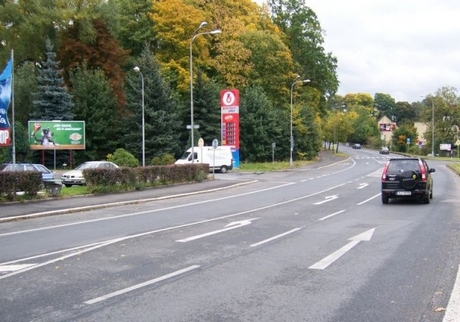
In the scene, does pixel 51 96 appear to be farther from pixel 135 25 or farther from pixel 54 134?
pixel 135 25

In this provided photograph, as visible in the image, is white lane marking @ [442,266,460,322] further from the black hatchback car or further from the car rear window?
the car rear window

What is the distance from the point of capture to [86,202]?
20.4 m

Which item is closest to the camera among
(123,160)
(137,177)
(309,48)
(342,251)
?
(342,251)

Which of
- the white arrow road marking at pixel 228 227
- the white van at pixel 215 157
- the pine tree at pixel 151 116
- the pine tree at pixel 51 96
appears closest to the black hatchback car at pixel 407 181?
the white arrow road marking at pixel 228 227

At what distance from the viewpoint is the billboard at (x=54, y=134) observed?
4488 centimetres

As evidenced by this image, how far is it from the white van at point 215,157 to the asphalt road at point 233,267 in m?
28.0

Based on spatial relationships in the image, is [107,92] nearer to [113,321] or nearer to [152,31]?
[152,31]

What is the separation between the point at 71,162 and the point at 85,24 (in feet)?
48.9

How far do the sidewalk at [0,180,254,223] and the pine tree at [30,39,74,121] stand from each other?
26334 millimetres

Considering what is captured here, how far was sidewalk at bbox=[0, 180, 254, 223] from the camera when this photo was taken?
17109mm

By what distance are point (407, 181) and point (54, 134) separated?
3355 cm

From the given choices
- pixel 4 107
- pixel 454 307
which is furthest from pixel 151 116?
pixel 454 307

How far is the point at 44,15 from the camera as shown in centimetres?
5434

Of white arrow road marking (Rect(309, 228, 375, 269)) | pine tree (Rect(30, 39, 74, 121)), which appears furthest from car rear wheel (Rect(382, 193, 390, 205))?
pine tree (Rect(30, 39, 74, 121))
